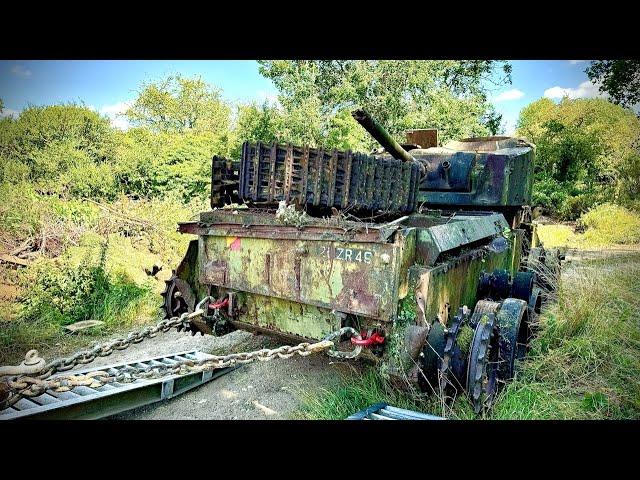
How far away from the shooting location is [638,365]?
422 centimetres

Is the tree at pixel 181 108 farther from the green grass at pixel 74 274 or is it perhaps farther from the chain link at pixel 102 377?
the chain link at pixel 102 377

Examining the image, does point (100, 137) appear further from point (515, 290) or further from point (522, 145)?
point (515, 290)

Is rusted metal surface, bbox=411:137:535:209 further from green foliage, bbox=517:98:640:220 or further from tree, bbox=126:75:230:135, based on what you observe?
tree, bbox=126:75:230:135

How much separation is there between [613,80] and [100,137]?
935 cm

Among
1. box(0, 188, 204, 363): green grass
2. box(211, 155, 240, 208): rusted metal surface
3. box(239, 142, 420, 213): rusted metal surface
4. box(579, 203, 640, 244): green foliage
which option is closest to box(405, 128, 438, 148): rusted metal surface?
box(239, 142, 420, 213): rusted metal surface

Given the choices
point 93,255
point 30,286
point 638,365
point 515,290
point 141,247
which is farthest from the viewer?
point 141,247

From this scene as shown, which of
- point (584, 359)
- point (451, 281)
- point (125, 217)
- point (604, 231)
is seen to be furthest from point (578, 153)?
point (125, 217)

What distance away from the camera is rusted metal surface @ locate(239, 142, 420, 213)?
395cm

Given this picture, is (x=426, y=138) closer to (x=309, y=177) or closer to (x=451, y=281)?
(x=451, y=281)

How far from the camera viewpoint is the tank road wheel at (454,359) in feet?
11.3

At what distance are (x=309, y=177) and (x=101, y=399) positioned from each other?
225 cm

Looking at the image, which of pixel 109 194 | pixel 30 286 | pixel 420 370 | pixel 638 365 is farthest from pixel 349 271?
pixel 109 194

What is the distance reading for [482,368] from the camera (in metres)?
3.38
